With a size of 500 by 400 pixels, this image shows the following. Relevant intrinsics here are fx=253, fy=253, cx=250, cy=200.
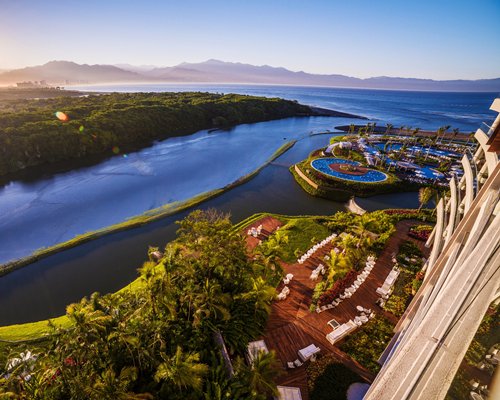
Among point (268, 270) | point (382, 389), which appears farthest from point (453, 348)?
point (268, 270)

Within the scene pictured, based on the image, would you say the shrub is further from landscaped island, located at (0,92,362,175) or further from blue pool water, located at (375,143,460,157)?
landscaped island, located at (0,92,362,175)

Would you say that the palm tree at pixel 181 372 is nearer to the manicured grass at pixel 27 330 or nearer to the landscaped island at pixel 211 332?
the landscaped island at pixel 211 332

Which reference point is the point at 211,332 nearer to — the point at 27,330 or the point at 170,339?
the point at 170,339

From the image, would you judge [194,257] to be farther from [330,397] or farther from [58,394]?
[330,397]

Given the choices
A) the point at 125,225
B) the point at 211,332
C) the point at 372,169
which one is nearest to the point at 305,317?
the point at 211,332

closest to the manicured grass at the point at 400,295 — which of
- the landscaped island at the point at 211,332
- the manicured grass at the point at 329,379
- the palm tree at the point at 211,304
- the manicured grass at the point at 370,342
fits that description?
the landscaped island at the point at 211,332

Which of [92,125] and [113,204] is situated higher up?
[92,125]
